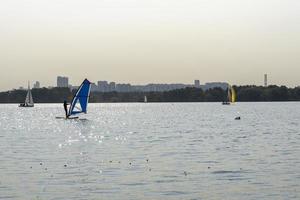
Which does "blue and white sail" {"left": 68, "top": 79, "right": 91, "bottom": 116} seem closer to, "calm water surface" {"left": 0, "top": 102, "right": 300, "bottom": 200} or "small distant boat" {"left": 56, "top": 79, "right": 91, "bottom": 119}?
"small distant boat" {"left": 56, "top": 79, "right": 91, "bottom": 119}

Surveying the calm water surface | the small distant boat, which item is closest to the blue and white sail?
the small distant boat

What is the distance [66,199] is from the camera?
88.4 feet

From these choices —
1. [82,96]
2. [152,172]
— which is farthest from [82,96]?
[152,172]

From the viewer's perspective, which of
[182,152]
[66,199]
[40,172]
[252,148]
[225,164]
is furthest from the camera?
[252,148]

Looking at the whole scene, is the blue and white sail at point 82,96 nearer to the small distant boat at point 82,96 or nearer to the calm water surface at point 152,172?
the small distant boat at point 82,96

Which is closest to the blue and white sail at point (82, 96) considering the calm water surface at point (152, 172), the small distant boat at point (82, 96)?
the small distant boat at point (82, 96)

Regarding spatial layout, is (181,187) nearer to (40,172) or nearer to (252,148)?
(40,172)

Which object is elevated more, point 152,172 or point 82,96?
point 82,96

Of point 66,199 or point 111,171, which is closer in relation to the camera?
point 66,199

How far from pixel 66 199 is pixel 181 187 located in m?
5.76

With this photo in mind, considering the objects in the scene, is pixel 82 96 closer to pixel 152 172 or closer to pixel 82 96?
pixel 82 96

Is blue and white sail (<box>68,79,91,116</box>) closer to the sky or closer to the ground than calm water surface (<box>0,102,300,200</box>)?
closer to the sky

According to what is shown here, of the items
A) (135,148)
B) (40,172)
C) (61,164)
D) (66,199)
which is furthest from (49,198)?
(135,148)

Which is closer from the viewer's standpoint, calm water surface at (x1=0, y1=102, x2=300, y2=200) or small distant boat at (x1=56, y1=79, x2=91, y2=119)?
calm water surface at (x1=0, y1=102, x2=300, y2=200)
